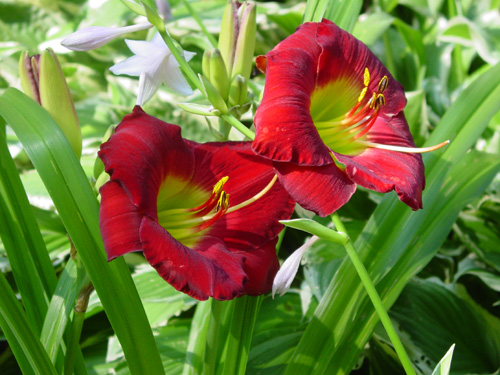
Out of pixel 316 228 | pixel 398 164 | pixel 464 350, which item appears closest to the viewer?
pixel 316 228

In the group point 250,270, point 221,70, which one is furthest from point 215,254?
point 221,70

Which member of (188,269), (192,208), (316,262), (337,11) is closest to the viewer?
(188,269)

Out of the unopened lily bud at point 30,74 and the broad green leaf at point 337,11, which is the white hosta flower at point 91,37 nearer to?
the unopened lily bud at point 30,74

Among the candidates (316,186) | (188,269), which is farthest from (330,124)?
(188,269)

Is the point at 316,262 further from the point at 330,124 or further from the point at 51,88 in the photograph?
the point at 51,88

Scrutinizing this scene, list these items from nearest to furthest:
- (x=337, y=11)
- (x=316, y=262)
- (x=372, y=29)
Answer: (x=337, y=11) → (x=316, y=262) → (x=372, y=29)

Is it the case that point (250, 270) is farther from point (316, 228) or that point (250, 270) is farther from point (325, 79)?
point (325, 79)

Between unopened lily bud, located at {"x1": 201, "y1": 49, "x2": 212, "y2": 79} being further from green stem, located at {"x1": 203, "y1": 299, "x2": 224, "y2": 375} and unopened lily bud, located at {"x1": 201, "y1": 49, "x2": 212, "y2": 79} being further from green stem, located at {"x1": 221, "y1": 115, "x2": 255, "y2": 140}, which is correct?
green stem, located at {"x1": 203, "y1": 299, "x2": 224, "y2": 375}

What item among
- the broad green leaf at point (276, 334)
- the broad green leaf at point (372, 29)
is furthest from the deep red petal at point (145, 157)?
the broad green leaf at point (372, 29)
